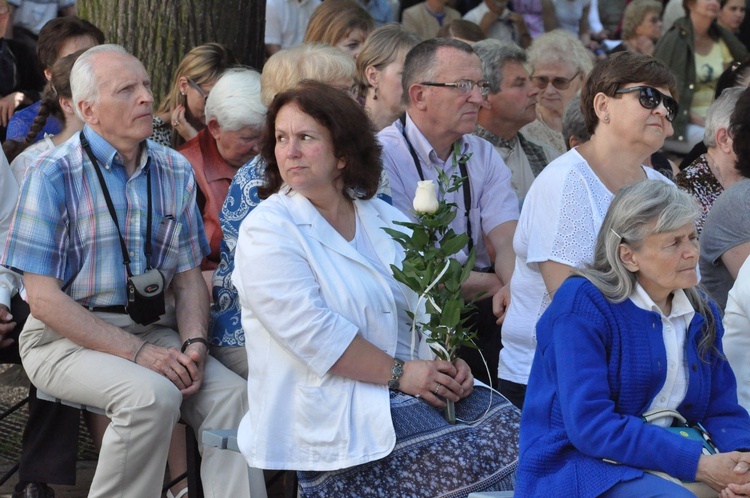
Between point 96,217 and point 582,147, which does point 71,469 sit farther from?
point 582,147

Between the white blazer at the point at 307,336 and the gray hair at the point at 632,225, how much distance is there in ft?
2.64

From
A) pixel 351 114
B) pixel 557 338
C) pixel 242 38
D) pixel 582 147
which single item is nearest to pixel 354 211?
pixel 351 114

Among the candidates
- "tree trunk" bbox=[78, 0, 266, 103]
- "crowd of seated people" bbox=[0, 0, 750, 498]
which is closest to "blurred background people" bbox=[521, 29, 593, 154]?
"crowd of seated people" bbox=[0, 0, 750, 498]

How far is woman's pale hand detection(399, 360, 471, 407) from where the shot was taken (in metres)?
3.79

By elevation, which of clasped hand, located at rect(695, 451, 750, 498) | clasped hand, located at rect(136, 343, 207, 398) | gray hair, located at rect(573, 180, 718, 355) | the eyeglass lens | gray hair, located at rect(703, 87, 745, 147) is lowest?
clasped hand, located at rect(136, 343, 207, 398)

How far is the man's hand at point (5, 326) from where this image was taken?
4.62 metres

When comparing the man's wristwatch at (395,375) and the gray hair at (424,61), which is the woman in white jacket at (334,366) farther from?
the gray hair at (424,61)

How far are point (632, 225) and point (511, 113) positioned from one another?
9.35 feet

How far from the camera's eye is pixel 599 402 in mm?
3139

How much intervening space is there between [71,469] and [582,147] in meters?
2.28

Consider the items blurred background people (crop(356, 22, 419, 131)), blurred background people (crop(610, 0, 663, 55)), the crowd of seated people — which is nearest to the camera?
the crowd of seated people

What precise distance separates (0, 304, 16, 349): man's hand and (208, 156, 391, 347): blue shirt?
0.78m

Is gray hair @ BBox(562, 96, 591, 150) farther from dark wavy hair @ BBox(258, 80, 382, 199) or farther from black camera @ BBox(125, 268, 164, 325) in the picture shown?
black camera @ BBox(125, 268, 164, 325)

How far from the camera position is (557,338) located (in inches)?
127
